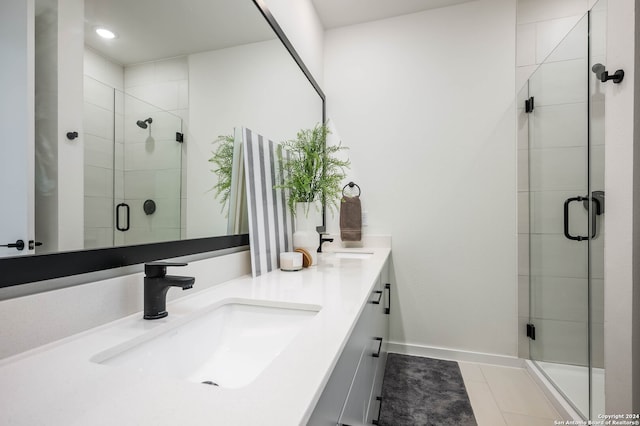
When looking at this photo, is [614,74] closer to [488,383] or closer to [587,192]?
[587,192]

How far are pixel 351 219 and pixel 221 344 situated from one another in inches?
62.2

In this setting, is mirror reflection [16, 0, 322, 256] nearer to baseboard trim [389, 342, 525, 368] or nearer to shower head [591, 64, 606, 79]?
shower head [591, 64, 606, 79]

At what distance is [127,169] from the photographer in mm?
706

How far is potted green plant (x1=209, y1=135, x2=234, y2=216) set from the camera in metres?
1.10

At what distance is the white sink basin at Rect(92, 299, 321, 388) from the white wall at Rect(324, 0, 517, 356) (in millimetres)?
1594

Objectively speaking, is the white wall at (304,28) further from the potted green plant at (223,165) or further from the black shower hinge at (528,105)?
the black shower hinge at (528,105)

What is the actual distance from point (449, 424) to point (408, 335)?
82 cm

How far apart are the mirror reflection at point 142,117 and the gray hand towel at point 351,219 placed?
3.74ft

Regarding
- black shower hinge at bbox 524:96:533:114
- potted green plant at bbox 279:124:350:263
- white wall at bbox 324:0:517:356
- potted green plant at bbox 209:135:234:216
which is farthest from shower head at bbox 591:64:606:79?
potted green plant at bbox 209:135:234:216

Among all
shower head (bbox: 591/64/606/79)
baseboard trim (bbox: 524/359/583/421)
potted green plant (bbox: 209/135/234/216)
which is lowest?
baseboard trim (bbox: 524/359/583/421)

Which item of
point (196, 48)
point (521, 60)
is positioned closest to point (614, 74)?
point (521, 60)

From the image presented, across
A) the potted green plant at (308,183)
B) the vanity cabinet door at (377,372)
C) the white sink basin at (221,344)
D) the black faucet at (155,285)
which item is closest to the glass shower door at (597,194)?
the vanity cabinet door at (377,372)

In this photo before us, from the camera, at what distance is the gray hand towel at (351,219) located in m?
2.27

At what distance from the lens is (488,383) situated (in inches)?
71.3
